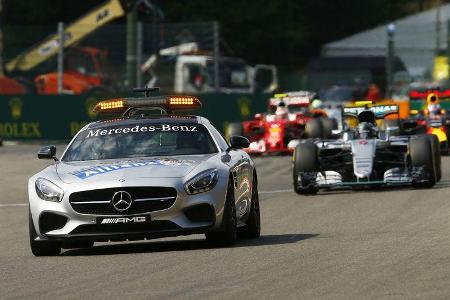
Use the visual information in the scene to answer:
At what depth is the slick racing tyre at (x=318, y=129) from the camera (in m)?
32.4

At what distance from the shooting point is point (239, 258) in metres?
12.4

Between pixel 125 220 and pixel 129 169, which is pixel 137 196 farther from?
pixel 129 169

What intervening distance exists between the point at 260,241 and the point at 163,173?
58.8 inches

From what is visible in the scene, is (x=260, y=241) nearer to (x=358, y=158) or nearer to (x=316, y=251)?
(x=316, y=251)

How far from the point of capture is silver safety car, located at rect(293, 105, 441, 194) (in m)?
21.4

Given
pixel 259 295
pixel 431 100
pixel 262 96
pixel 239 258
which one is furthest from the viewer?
pixel 262 96

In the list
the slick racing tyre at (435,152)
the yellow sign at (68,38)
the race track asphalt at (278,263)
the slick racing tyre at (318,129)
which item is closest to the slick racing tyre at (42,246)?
the race track asphalt at (278,263)

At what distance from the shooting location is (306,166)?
21.6 meters

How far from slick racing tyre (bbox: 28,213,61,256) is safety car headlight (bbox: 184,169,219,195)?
4.18 feet

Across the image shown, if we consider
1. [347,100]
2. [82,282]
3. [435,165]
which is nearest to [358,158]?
[435,165]

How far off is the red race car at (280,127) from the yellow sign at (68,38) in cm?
1282

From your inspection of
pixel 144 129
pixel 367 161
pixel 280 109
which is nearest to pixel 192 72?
pixel 280 109

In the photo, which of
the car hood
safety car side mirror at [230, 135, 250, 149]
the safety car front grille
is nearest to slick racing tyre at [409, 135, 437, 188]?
safety car side mirror at [230, 135, 250, 149]

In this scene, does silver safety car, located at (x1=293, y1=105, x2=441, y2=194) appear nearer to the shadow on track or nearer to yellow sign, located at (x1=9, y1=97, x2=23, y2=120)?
the shadow on track
